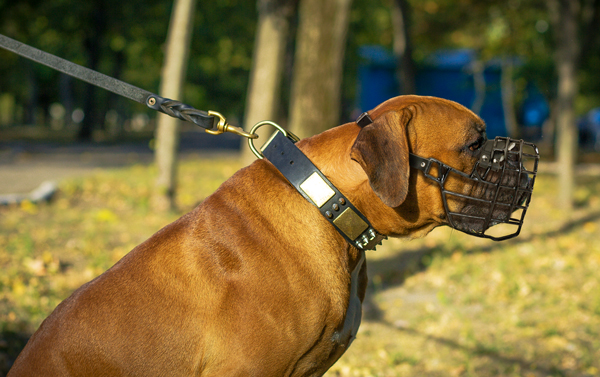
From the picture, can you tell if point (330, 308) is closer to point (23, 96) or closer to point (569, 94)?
point (569, 94)

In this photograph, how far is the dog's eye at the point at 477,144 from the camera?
7.71 feet

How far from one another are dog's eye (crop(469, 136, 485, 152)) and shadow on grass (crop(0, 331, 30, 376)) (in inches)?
127

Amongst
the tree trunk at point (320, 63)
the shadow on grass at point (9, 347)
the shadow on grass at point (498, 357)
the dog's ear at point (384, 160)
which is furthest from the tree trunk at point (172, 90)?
the dog's ear at point (384, 160)

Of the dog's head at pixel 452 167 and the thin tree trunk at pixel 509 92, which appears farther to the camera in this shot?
the thin tree trunk at pixel 509 92

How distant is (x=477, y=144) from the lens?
236 cm

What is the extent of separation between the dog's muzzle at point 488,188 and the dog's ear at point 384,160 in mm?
235

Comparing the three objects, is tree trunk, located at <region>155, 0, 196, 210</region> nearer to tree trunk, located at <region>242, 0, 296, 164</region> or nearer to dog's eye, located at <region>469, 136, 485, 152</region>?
tree trunk, located at <region>242, 0, 296, 164</region>

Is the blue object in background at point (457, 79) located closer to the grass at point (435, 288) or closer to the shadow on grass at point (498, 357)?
the grass at point (435, 288)

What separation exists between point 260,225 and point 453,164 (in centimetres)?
87

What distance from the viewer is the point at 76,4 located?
22609 millimetres

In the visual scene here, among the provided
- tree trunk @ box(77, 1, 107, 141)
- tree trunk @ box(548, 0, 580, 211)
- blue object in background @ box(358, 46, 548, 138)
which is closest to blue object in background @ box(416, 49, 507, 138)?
blue object in background @ box(358, 46, 548, 138)

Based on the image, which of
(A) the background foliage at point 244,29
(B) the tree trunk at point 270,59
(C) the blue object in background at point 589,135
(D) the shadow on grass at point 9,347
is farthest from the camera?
(C) the blue object in background at point 589,135

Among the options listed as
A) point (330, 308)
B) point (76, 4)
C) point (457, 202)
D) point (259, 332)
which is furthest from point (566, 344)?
point (76, 4)

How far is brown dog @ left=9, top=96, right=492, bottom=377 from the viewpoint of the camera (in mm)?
2014
